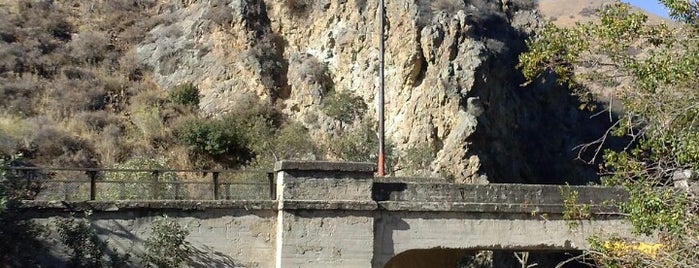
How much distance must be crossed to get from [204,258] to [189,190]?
146 centimetres

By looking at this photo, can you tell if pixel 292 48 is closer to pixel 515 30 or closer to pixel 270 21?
pixel 270 21

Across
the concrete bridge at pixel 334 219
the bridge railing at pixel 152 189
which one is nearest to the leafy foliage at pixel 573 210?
the concrete bridge at pixel 334 219

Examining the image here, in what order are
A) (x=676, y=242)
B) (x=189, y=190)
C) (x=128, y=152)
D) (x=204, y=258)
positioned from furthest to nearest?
(x=128, y=152), (x=189, y=190), (x=204, y=258), (x=676, y=242)

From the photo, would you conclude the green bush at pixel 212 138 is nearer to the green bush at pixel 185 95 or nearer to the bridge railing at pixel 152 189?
the green bush at pixel 185 95

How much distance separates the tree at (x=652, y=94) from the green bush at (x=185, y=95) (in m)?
22.5

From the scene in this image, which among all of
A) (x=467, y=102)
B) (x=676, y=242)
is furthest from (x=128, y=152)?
(x=676, y=242)

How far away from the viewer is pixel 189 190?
494 inches

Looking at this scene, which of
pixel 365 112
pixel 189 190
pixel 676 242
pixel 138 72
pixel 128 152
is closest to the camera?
pixel 676 242

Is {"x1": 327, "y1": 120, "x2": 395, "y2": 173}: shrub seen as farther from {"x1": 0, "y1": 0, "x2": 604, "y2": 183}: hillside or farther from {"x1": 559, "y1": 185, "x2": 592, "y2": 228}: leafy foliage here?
{"x1": 559, "y1": 185, "x2": 592, "y2": 228}: leafy foliage

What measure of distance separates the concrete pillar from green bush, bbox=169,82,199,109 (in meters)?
19.0

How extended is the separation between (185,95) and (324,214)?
19.6 m

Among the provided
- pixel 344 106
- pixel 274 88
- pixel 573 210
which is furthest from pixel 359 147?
pixel 573 210

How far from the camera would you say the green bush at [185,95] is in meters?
30.1

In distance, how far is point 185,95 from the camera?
30.2 metres
